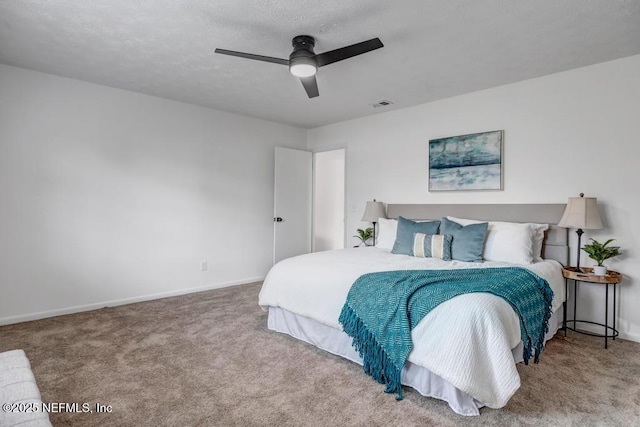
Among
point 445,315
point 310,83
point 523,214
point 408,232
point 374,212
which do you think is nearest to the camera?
point 445,315

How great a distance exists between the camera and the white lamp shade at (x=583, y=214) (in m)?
3.00

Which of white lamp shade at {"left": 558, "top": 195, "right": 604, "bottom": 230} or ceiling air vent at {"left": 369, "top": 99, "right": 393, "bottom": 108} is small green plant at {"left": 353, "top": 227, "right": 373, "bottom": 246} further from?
white lamp shade at {"left": 558, "top": 195, "right": 604, "bottom": 230}

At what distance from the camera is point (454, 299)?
2049mm

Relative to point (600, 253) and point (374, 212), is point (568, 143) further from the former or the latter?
point (374, 212)

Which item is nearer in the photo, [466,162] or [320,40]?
[320,40]

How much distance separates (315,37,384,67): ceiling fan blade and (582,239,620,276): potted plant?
2585mm

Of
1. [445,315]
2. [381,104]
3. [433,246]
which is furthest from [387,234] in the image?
[445,315]

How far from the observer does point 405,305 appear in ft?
7.06

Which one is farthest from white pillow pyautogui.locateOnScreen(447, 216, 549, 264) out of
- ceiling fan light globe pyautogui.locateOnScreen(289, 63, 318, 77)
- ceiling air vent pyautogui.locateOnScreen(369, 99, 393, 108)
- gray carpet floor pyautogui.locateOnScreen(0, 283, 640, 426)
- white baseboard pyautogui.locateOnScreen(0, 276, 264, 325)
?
white baseboard pyautogui.locateOnScreen(0, 276, 264, 325)

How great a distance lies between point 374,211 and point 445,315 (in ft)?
9.30

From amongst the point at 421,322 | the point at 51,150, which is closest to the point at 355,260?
the point at 421,322

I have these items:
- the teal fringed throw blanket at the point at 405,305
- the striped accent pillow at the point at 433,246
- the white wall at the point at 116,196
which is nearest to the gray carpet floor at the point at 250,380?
the teal fringed throw blanket at the point at 405,305

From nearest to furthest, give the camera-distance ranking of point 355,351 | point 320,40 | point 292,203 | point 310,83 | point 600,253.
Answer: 1. point 355,351
2. point 320,40
3. point 310,83
4. point 600,253
5. point 292,203

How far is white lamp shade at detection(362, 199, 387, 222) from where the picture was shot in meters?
4.75
